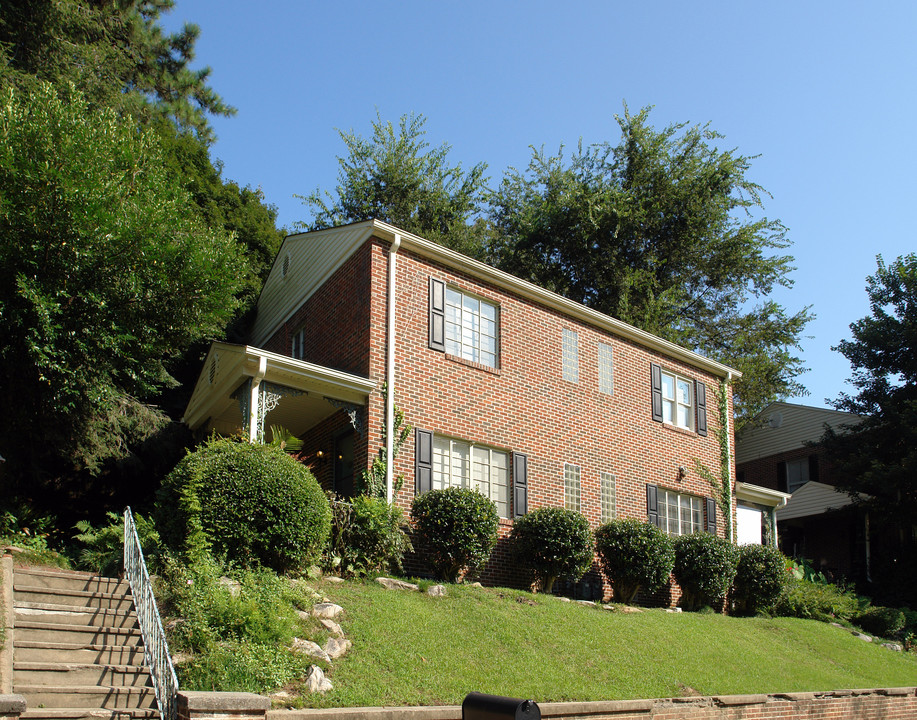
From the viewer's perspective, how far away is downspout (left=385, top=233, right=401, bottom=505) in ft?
44.5

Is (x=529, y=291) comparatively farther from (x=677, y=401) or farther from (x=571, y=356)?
(x=677, y=401)

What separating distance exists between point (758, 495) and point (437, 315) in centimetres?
1139

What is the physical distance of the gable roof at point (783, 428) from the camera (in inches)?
1227

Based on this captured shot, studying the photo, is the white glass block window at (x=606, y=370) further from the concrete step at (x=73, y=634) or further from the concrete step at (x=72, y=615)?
the concrete step at (x=73, y=634)

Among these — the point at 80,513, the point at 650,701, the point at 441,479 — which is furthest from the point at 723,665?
the point at 80,513

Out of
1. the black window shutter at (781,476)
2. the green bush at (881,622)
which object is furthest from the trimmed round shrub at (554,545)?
the black window shutter at (781,476)

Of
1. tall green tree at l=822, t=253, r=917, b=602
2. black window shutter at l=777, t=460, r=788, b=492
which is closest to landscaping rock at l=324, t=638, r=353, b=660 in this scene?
tall green tree at l=822, t=253, r=917, b=602

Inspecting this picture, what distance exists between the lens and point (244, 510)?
34.1 feet

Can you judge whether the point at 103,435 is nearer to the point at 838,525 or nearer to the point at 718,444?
the point at 718,444

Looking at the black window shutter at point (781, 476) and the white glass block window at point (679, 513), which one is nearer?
the white glass block window at point (679, 513)

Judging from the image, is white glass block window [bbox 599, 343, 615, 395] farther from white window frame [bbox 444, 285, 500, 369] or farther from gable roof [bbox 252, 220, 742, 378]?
white window frame [bbox 444, 285, 500, 369]

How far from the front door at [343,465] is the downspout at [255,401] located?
2189mm

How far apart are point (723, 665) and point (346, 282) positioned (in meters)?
9.01

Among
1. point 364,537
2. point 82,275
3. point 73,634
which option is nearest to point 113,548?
point 73,634
